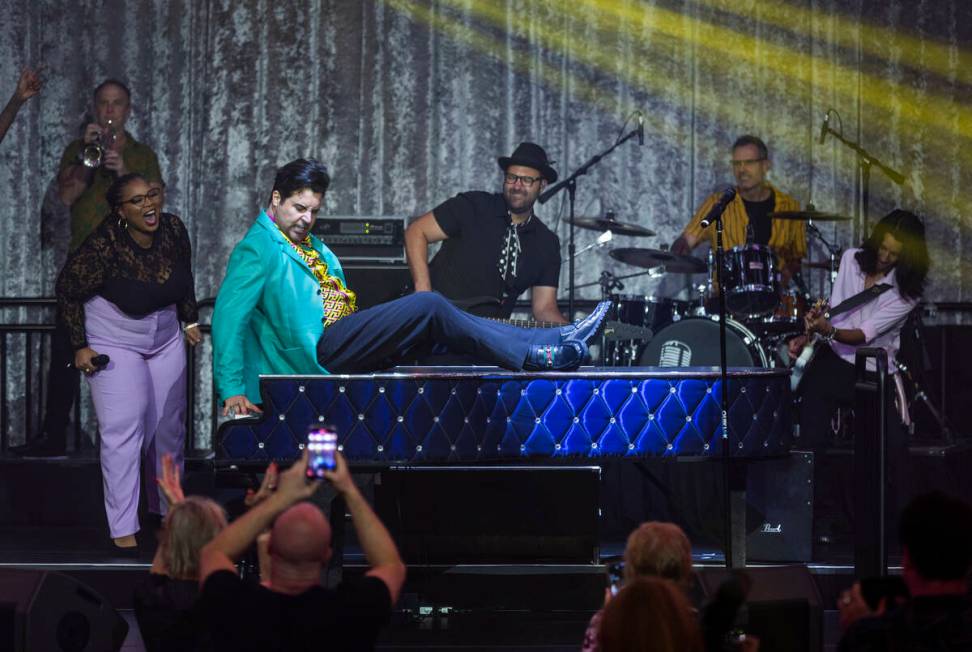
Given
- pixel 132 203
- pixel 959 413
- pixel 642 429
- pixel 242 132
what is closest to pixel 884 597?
pixel 642 429

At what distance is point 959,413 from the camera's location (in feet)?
28.4

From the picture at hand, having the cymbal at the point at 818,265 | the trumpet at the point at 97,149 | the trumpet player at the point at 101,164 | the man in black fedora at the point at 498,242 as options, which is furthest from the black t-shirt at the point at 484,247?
the trumpet at the point at 97,149

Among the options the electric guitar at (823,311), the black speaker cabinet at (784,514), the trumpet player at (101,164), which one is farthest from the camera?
the trumpet player at (101,164)

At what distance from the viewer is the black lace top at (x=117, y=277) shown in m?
6.46

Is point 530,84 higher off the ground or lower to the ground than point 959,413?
higher

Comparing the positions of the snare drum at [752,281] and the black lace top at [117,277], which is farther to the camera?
the snare drum at [752,281]

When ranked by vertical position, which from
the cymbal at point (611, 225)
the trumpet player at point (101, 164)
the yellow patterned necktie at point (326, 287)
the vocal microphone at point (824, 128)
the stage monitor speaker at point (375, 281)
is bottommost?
the yellow patterned necktie at point (326, 287)

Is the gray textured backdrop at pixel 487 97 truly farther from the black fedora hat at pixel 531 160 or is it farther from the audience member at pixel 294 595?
the audience member at pixel 294 595

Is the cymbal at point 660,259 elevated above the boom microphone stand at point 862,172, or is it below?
below

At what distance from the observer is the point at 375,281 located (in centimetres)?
825

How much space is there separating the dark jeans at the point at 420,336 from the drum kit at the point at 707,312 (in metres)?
2.12

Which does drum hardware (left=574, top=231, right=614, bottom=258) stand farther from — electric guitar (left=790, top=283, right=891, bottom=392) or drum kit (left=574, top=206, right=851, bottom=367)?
electric guitar (left=790, top=283, right=891, bottom=392)

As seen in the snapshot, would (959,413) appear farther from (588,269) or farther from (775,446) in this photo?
(775,446)

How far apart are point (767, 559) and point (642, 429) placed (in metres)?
1.32
